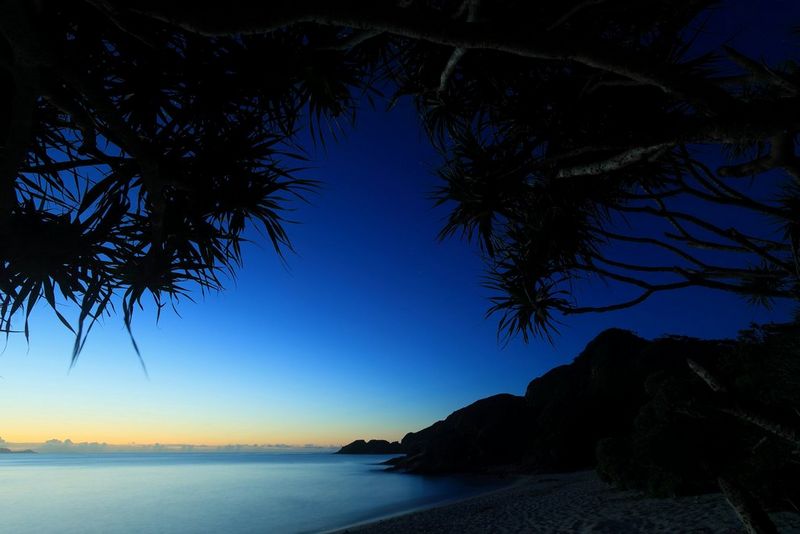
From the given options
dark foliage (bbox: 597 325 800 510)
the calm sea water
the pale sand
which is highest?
dark foliage (bbox: 597 325 800 510)

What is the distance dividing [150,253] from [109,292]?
0.69 meters

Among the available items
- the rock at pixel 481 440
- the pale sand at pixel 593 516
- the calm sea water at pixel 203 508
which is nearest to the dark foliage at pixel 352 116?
the pale sand at pixel 593 516

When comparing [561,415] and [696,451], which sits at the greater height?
[561,415]

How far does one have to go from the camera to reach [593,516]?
930cm

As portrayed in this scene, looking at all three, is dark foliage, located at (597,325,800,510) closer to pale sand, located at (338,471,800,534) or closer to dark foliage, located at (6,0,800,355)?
pale sand, located at (338,471,800,534)

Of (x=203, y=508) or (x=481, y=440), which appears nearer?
(x=203, y=508)

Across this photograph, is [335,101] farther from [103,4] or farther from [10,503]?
[10,503]

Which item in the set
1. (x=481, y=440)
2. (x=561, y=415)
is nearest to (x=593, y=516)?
(x=561, y=415)

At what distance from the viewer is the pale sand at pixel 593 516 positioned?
23.5 feet

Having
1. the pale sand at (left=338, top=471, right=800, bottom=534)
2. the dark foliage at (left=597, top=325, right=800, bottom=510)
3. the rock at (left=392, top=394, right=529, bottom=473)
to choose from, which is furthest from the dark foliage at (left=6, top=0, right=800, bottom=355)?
the rock at (left=392, top=394, right=529, bottom=473)

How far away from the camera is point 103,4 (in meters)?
2.02

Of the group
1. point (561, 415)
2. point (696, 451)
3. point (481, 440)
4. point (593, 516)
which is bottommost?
point (593, 516)

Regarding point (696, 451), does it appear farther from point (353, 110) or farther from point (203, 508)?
point (203, 508)

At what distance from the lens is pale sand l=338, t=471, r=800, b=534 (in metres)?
7.17
